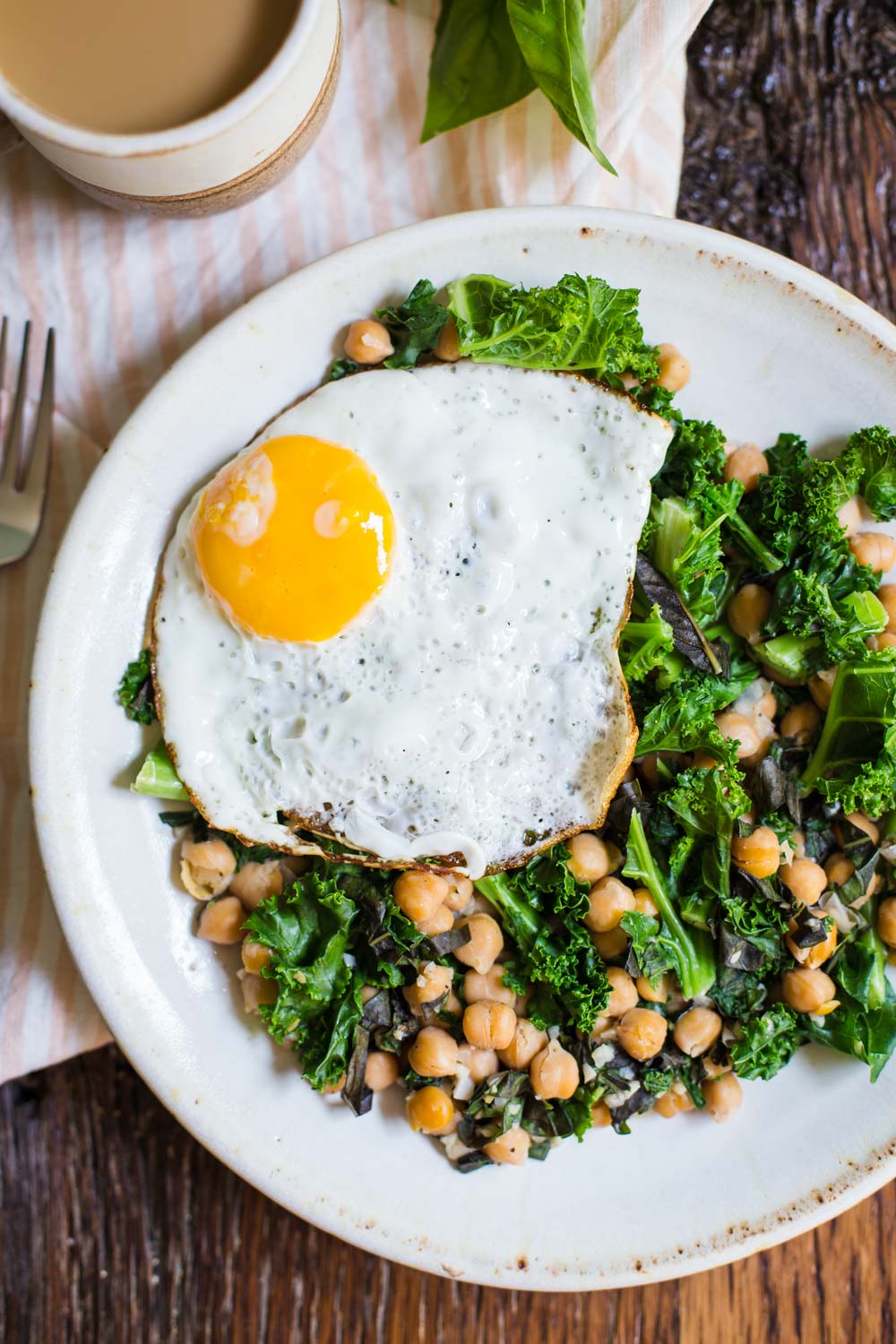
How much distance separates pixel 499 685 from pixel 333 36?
159 cm

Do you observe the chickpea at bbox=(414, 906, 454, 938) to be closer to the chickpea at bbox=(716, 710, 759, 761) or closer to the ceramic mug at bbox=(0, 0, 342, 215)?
the chickpea at bbox=(716, 710, 759, 761)

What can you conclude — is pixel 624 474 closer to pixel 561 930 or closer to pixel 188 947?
pixel 561 930

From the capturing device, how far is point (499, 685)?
8.20 ft

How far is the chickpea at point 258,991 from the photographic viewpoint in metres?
2.59

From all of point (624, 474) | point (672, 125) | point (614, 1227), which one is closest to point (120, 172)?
point (624, 474)

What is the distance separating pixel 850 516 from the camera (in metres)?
2.71

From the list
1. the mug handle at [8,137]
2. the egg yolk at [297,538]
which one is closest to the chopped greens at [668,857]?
the egg yolk at [297,538]

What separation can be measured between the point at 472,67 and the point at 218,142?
31.4 inches

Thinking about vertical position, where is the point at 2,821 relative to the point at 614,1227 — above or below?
above

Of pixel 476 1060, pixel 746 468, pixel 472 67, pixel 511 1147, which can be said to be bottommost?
pixel 511 1147

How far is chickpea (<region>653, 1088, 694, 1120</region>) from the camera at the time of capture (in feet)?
8.78

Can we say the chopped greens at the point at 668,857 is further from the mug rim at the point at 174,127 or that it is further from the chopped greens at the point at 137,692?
the mug rim at the point at 174,127

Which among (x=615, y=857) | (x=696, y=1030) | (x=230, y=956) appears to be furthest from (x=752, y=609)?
(x=230, y=956)

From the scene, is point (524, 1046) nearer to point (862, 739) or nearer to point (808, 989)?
point (808, 989)
